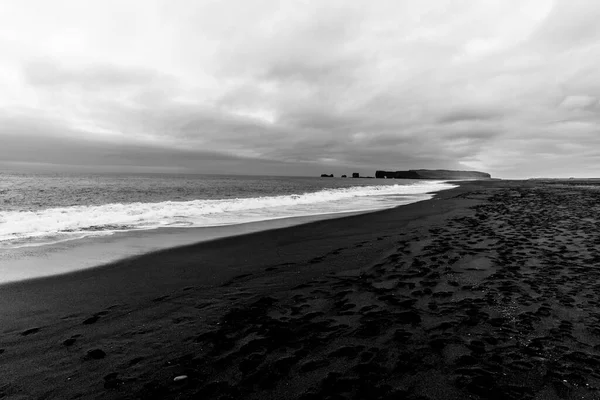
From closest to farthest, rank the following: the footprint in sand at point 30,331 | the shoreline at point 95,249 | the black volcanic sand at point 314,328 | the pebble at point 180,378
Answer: the black volcanic sand at point 314,328 < the pebble at point 180,378 < the footprint in sand at point 30,331 < the shoreline at point 95,249

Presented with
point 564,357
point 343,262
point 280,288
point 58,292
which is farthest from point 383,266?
point 58,292

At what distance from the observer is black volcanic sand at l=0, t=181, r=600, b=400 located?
3764 millimetres

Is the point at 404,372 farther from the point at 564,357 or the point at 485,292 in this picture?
the point at 485,292

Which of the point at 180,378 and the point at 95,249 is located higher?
the point at 95,249

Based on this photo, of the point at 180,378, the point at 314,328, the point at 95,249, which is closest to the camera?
the point at 180,378

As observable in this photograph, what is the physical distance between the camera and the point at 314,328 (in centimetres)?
521

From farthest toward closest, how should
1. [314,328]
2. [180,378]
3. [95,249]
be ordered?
[95,249]
[314,328]
[180,378]

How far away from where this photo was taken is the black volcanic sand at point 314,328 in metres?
3.76

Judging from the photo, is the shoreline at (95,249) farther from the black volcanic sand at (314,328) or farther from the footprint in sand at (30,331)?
the footprint in sand at (30,331)

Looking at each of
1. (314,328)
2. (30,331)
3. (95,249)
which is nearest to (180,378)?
(314,328)

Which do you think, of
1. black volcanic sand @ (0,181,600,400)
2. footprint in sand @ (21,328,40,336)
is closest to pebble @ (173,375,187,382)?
black volcanic sand @ (0,181,600,400)

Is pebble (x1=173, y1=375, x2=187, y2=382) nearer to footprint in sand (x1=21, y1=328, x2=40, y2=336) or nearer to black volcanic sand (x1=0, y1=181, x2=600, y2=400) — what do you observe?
black volcanic sand (x1=0, y1=181, x2=600, y2=400)

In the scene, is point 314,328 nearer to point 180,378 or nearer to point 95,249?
point 180,378

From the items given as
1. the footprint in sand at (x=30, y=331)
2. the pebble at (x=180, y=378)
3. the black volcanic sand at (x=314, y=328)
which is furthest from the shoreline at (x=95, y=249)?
the pebble at (x=180, y=378)
